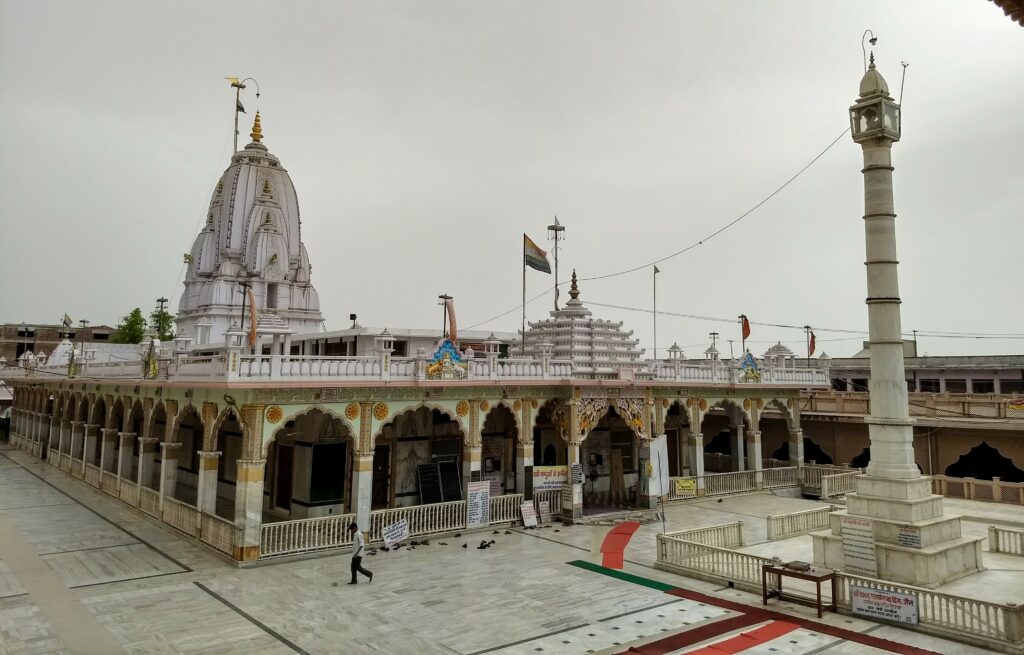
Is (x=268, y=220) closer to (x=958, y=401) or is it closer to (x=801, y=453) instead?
(x=801, y=453)

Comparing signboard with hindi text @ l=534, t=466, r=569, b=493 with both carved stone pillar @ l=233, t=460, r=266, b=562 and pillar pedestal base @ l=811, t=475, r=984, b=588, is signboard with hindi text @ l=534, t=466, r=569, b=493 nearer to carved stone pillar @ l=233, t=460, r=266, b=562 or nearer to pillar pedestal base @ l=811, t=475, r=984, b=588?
pillar pedestal base @ l=811, t=475, r=984, b=588

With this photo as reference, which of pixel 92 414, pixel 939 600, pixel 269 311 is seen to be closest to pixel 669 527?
pixel 939 600

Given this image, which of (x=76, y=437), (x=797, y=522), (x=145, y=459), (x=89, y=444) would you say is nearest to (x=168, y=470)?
(x=145, y=459)

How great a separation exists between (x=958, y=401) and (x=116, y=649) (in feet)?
105

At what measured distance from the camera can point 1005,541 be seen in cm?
1838

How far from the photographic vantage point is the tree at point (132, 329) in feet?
220

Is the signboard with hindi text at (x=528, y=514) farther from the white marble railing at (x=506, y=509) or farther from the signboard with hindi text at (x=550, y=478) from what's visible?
the signboard with hindi text at (x=550, y=478)

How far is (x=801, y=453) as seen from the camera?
1221 inches

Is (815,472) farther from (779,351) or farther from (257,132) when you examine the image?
(257,132)

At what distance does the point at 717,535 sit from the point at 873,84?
491 inches

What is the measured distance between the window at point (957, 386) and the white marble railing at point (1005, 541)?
2557cm

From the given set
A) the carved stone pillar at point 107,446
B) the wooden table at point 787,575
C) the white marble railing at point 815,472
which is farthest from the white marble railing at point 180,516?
the white marble railing at point 815,472

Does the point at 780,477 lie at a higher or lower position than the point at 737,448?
lower

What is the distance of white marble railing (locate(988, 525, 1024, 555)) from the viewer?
18.1 m
